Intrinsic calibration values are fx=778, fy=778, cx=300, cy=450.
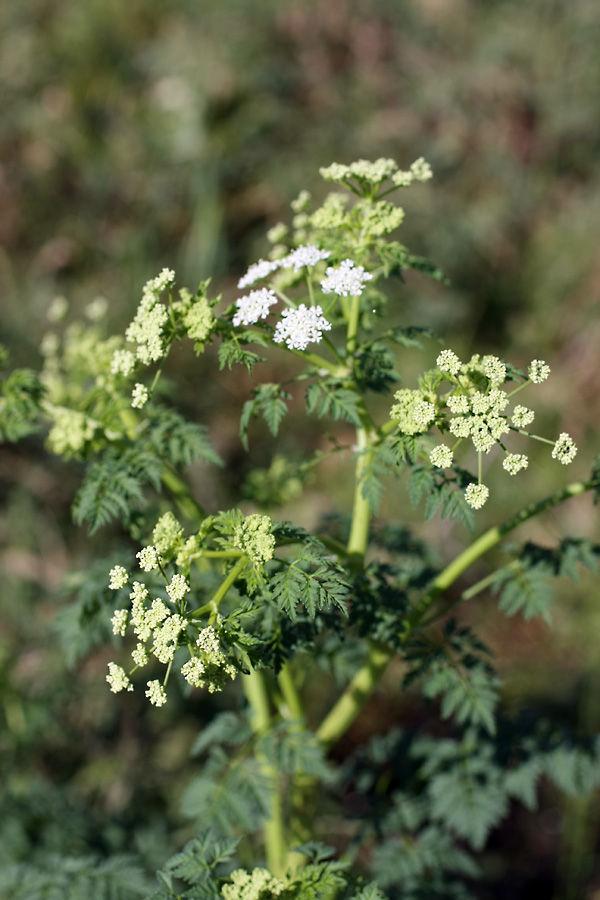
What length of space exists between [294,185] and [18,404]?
4.97m

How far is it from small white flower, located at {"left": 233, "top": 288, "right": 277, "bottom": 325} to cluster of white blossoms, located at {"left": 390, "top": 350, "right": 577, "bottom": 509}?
1.50ft

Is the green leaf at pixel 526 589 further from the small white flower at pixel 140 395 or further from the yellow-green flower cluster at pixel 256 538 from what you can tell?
the small white flower at pixel 140 395

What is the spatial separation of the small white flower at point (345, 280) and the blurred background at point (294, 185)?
388 cm

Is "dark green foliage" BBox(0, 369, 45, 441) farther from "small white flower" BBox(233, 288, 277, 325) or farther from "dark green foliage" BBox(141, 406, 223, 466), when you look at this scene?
"small white flower" BBox(233, 288, 277, 325)

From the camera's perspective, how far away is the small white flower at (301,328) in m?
2.09

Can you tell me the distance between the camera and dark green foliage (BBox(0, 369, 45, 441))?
8.77ft

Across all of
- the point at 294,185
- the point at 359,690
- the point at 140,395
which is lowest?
the point at 359,690

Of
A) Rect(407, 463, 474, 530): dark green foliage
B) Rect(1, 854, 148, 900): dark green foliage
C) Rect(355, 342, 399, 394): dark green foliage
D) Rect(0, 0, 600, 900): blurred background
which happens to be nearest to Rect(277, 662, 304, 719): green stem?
Rect(1, 854, 148, 900): dark green foliage

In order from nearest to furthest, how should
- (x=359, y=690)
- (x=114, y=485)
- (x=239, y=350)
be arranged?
(x=239, y=350) → (x=114, y=485) → (x=359, y=690)

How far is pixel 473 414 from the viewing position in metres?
2.05

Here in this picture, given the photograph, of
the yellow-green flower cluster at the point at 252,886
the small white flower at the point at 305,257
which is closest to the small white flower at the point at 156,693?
the yellow-green flower cluster at the point at 252,886

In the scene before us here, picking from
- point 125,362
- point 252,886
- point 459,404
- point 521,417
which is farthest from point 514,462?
point 252,886

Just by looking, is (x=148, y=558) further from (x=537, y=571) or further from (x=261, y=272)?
(x=537, y=571)

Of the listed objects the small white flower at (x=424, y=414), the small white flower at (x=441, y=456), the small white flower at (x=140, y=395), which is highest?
the small white flower at (x=140, y=395)
